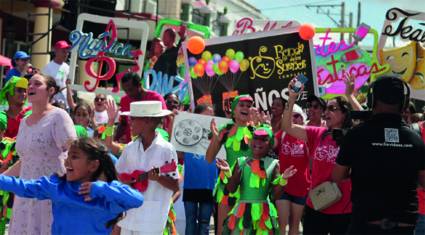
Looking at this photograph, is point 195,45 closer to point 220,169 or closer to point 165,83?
point 165,83

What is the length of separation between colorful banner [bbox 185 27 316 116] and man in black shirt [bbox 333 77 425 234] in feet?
14.6

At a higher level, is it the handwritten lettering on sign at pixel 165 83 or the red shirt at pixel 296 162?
the handwritten lettering on sign at pixel 165 83

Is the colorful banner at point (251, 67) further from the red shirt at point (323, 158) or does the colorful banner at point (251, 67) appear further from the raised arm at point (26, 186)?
the raised arm at point (26, 186)

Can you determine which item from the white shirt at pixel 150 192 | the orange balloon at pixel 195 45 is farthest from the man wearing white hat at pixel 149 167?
the orange balloon at pixel 195 45

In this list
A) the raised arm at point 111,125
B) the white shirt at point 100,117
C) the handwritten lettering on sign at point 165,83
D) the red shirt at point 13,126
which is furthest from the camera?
the white shirt at point 100,117

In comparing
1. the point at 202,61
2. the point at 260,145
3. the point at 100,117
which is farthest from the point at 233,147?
the point at 100,117

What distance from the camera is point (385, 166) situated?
4.66 metres

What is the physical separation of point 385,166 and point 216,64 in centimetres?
510

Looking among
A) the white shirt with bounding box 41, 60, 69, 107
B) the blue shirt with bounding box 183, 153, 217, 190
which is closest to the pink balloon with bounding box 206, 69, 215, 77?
the blue shirt with bounding box 183, 153, 217, 190

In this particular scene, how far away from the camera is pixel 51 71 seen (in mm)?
11969

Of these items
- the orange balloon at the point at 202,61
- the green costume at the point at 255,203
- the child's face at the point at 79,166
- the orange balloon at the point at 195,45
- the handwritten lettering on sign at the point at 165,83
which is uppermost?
the orange balloon at the point at 195,45

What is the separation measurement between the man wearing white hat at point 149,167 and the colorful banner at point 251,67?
3.07 m

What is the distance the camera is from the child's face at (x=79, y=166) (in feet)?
15.2

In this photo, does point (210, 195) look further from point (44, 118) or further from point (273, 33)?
point (44, 118)
